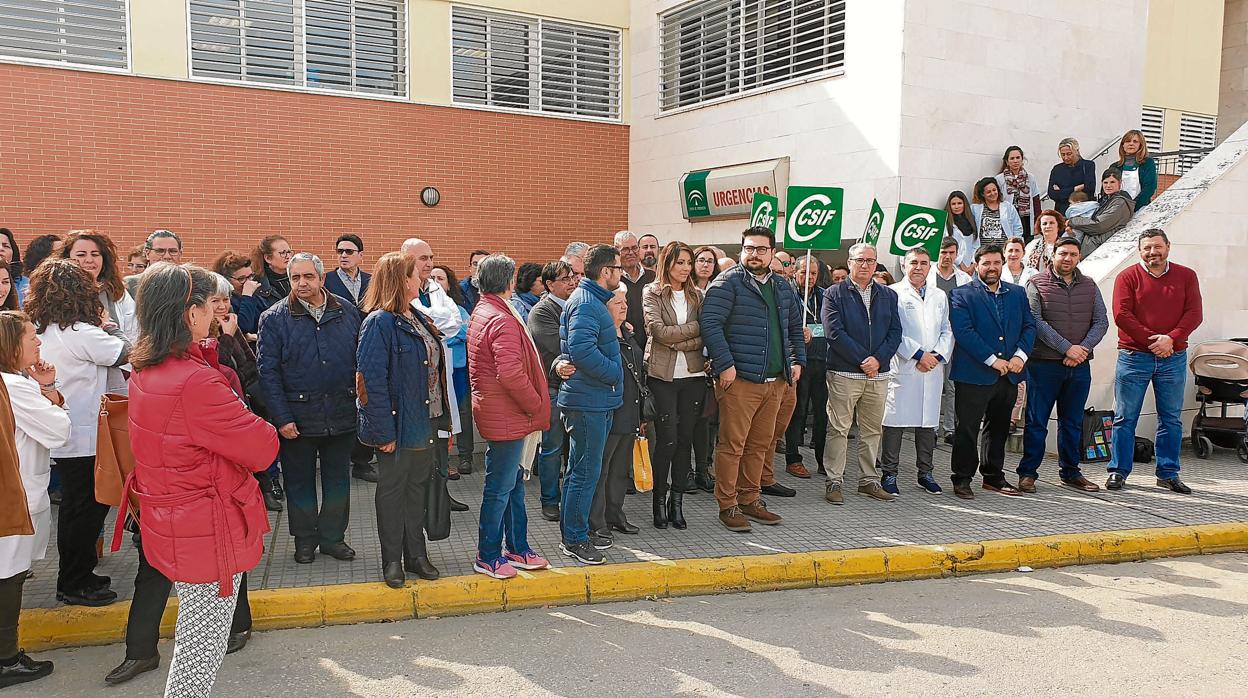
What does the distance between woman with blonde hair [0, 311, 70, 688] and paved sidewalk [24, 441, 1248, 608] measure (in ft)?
2.46

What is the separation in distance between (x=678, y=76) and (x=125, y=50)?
26.8 feet

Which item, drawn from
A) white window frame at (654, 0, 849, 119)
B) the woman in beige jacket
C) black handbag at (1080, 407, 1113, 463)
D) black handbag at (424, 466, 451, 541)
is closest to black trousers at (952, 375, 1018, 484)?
black handbag at (1080, 407, 1113, 463)

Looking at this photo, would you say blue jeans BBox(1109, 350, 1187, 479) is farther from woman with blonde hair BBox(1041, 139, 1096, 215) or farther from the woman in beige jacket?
the woman in beige jacket

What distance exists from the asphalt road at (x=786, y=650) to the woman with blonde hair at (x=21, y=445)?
6.7 inches

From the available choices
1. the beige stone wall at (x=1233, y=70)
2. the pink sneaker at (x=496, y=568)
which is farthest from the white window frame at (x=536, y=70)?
the beige stone wall at (x=1233, y=70)

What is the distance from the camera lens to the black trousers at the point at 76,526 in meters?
4.90

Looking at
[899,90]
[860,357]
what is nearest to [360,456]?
[860,357]

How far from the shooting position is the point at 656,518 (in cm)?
659

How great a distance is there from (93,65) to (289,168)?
8.88ft

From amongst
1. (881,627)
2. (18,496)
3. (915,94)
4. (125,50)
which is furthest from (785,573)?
(125,50)

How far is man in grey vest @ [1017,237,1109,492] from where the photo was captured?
7668 mm

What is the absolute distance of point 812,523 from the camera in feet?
22.2

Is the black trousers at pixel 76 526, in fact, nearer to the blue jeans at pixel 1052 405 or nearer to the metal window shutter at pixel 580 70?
the blue jeans at pixel 1052 405

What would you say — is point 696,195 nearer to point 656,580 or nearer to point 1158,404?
point 1158,404
